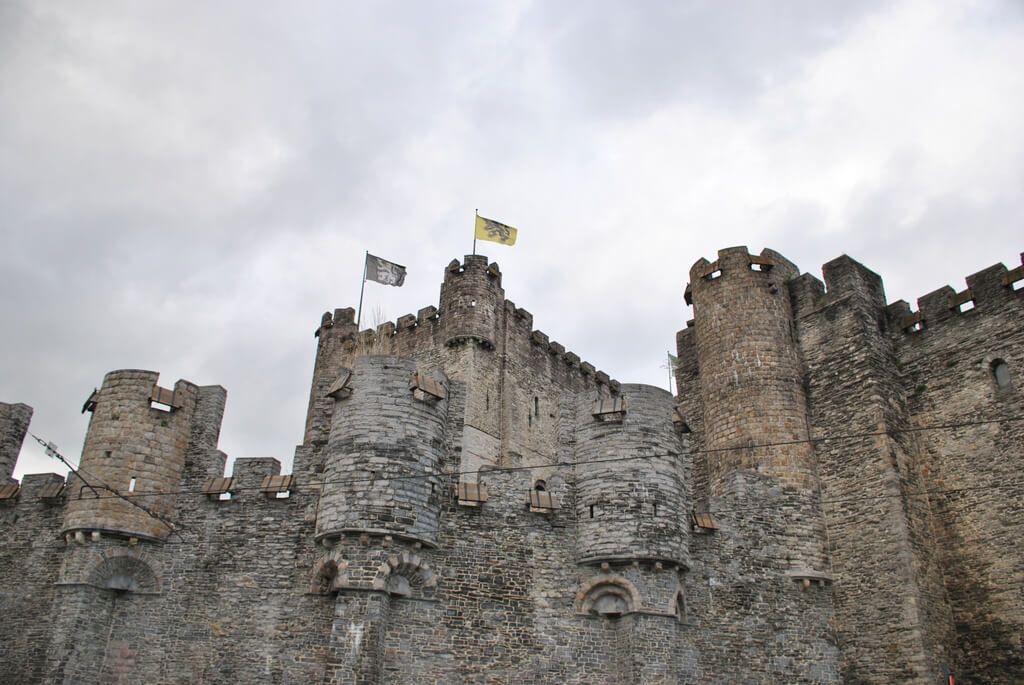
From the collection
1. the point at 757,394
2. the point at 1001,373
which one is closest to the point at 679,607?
the point at 757,394

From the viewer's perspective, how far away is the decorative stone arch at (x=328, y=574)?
15877 mm

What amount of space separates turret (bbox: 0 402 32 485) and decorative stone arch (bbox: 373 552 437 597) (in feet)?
36.4

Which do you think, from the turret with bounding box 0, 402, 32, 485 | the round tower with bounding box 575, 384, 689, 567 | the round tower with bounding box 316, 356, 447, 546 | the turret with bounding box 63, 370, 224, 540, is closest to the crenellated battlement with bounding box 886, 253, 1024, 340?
the round tower with bounding box 575, 384, 689, 567

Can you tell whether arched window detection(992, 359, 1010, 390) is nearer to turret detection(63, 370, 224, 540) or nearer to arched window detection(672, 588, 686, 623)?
arched window detection(672, 588, 686, 623)

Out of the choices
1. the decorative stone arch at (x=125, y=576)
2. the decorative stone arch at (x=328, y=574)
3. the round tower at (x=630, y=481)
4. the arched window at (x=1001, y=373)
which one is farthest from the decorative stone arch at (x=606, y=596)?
the arched window at (x=1001, y=373)

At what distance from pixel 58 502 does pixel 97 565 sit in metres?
2.76

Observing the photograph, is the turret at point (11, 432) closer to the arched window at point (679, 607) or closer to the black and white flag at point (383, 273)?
the black and white flag at point (383, 273)

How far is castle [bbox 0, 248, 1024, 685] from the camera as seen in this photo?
1652cm

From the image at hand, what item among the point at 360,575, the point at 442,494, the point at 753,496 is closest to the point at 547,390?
the point at 753,496

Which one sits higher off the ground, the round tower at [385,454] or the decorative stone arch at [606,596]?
the round tower at [385,454]

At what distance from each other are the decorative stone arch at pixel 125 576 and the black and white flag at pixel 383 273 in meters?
16.8

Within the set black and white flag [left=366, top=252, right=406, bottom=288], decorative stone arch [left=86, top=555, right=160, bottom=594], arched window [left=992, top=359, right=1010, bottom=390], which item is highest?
black and white flag [left=366, top=252, right=406, bottom=288]

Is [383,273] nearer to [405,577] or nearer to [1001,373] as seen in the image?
[405,577]

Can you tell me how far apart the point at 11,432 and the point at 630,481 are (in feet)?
50.7
